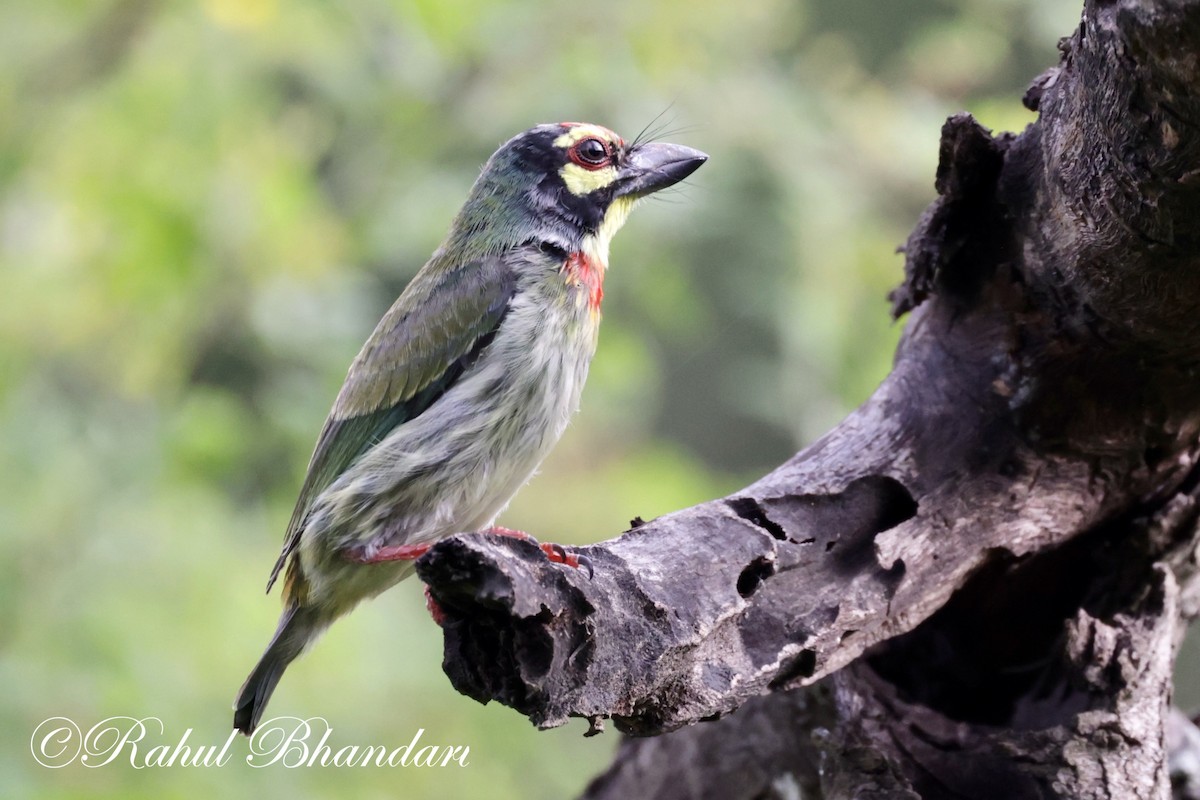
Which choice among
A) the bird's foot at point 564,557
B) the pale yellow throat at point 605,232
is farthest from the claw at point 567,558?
the pale yellow throat at point 605,232

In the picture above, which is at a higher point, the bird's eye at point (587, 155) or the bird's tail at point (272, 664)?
the bird's eye at point (587, 155)

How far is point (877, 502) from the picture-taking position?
2824 millimetres

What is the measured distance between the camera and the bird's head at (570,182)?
3939 mm

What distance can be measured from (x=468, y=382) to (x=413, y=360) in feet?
1.01

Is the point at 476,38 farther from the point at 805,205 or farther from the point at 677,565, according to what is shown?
the point at 677,565

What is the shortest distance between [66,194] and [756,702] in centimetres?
367

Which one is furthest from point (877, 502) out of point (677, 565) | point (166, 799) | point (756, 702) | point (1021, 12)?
point (1021, 12)

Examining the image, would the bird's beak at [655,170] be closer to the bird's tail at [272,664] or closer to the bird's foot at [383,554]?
the bird's foot at [383,554]

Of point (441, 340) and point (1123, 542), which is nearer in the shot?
point (1123, 542)

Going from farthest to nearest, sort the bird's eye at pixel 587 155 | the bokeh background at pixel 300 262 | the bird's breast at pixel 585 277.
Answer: the bokeh background at pixel 300 262, the bird's eye at pixel 587 155, the bird's breast at pixel 585 277

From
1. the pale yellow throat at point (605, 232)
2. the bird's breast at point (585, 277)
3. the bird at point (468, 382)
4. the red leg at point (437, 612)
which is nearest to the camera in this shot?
the red leg at point (437, 612)

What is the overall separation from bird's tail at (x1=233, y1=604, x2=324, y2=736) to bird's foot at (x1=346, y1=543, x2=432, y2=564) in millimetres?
310

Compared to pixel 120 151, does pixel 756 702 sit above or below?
below

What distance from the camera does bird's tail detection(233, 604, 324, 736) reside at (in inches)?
139
